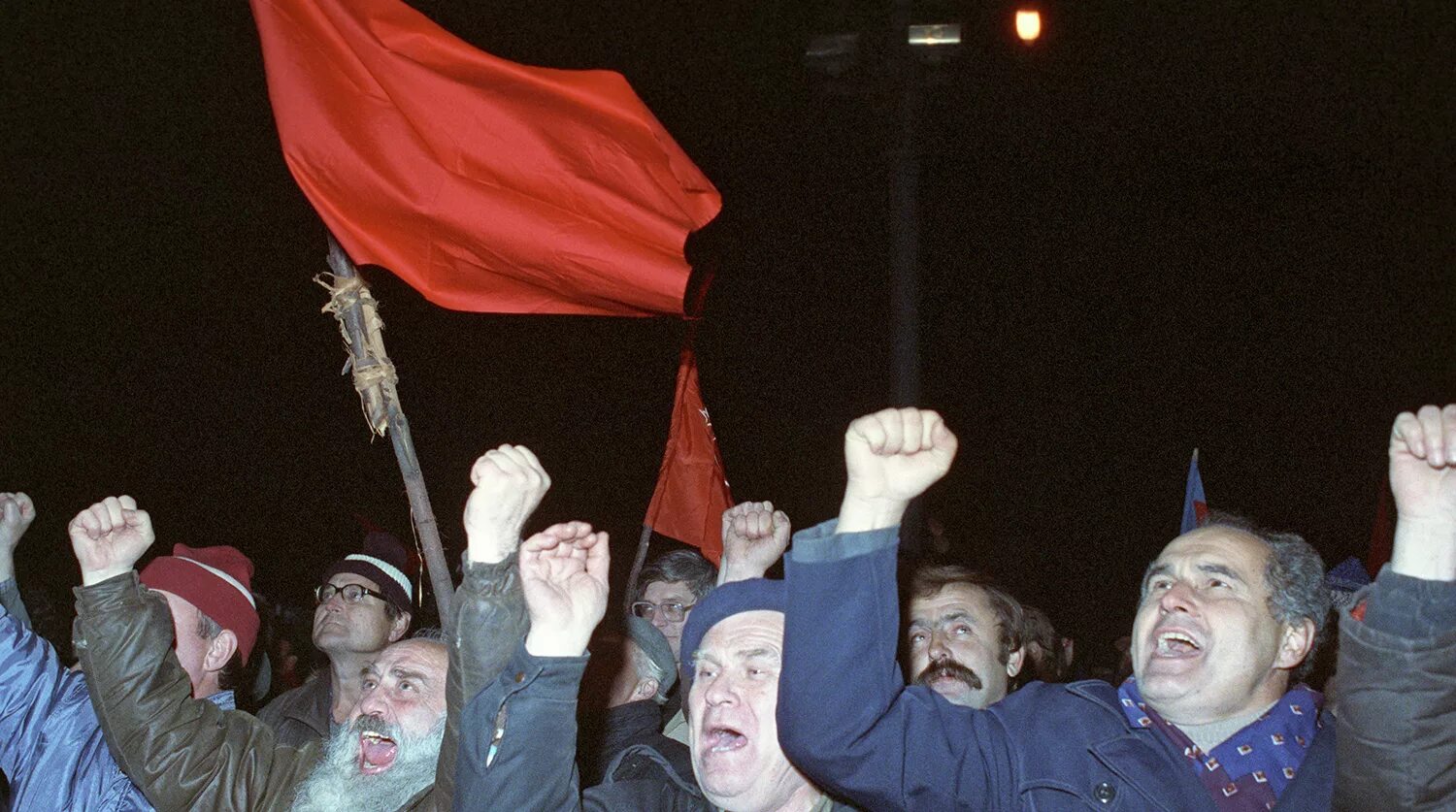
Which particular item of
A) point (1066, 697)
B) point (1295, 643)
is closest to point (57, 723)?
point (1066, 697)

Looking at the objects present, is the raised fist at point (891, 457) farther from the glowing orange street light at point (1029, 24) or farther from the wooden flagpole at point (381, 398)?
the glowing orange street light at point (1029, 24)

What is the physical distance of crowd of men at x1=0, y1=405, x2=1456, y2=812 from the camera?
2.16 meters

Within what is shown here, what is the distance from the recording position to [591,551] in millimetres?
2697

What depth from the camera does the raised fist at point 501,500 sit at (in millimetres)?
2723

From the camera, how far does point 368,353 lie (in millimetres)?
3416

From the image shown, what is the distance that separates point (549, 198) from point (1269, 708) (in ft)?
7.48

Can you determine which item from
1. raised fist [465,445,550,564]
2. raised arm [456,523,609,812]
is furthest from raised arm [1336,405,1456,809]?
raised fist [465,445,550,564]

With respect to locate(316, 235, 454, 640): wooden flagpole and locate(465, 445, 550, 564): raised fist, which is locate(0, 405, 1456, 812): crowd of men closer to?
locate(465, 445, 550, 564): raised fist

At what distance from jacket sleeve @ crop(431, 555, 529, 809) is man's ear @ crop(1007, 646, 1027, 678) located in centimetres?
161

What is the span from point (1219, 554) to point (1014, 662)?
110 cm

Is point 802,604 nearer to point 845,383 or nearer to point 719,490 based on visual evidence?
point 719,490

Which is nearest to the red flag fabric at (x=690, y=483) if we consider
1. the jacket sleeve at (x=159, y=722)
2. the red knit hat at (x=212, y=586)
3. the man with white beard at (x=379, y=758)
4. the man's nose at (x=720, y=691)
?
the red knit hat at (x=212, y=586)

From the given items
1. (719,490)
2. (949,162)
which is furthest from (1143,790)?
(949,162)

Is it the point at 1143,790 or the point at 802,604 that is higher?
the point at 802,604
